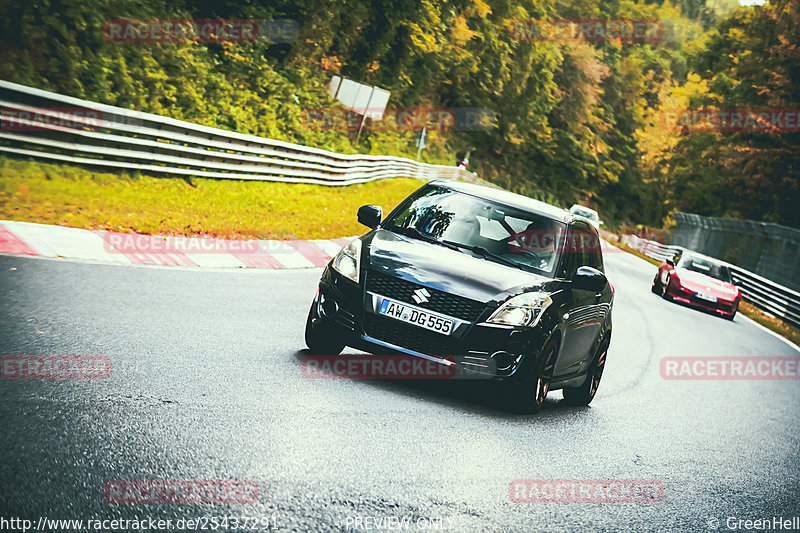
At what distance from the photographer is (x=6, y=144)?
13.8 m

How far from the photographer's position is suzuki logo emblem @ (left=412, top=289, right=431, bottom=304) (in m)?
6.61

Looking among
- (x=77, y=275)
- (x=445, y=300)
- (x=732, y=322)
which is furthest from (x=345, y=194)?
(x=445, y=300)

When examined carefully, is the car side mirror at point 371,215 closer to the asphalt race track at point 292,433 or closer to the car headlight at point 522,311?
the asphalt race track at point 292,433

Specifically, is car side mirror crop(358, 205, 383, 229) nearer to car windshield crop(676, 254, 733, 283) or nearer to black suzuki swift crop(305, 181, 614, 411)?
black suzuki swift crop(305, 181, 614, 411)

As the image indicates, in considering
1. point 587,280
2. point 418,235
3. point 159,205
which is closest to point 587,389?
point 587,280

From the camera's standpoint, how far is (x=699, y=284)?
22.2 metres

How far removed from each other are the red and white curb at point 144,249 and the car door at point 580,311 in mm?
5238

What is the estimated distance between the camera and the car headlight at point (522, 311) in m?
6.60

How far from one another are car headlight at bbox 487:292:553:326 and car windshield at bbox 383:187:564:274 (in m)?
0.55

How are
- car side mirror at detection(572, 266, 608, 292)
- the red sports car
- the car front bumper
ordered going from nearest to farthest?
the car front bumper → car side mirror at detection(572, 266, 608, 292) → the red sports car

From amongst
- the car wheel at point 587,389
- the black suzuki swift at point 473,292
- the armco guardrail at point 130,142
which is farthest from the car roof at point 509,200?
the armco guardrail at point 130,142

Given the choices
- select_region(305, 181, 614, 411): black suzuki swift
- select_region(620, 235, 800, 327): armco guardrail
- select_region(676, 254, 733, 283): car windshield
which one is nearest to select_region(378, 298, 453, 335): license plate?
select_region(305, 181, 614, 411): black suzuki swift

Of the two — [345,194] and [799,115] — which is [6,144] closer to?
[345,194]

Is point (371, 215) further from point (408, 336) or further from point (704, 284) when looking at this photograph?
point (704, 284)
